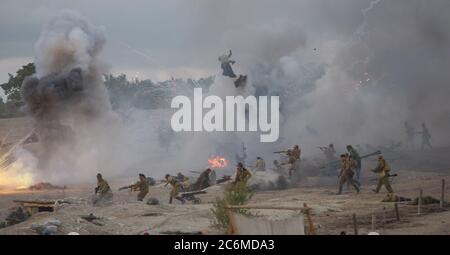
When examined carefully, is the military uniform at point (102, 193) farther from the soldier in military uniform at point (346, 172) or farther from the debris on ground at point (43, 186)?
the debris on ground at point (43, 186)

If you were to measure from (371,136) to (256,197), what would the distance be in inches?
614

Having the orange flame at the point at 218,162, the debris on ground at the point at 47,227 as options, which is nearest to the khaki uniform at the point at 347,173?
the debris on ground at the point at 47,227

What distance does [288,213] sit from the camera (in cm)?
1531

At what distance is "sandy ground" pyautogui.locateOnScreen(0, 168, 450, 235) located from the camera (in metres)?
13.7

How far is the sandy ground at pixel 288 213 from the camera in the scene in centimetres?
1372

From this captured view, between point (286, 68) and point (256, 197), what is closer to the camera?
point (256, 197)

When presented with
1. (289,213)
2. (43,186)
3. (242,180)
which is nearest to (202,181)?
(242,180)

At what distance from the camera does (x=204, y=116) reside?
33094 millimetres

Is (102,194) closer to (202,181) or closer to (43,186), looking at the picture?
(202,181)

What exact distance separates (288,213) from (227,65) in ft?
56.6

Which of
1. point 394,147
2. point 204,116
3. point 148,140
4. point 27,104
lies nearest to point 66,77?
point 27,104

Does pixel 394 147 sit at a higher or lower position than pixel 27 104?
lower
